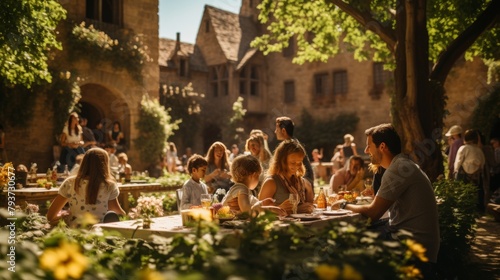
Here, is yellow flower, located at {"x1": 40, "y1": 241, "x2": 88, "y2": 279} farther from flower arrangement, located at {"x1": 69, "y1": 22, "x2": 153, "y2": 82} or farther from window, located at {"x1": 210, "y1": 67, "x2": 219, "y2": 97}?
window, located at {"x1": 210, "y1": 67, "x2": 219, "y2": 97}

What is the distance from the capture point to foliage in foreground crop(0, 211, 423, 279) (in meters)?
1.74

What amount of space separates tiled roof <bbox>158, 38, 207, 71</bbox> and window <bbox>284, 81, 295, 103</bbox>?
500 cm

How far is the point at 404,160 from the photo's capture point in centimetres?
405

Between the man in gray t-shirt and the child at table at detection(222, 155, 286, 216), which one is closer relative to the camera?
the man in gray t-shirt

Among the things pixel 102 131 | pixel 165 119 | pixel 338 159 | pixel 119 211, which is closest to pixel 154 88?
pixel 165 119

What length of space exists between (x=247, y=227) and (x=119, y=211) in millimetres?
3216

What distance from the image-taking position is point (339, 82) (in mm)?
27641

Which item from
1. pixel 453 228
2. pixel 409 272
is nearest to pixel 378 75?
pixel 453 228

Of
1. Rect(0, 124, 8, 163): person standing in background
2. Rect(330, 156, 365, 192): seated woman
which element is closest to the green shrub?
Rect(330, 156, 365, 192): seated woman

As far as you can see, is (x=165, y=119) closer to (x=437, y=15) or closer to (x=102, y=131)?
(x=102, y=131)

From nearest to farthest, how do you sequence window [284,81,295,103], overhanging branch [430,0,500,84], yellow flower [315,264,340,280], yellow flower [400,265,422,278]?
yellow flower [315,264,340,280], yellow flower [400,265,422,278], overhanging branch [430,0,500,84], window [284,81,295,103]

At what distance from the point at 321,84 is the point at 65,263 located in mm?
27354

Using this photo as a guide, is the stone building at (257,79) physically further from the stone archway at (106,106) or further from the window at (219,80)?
the stone archway at (106,106)

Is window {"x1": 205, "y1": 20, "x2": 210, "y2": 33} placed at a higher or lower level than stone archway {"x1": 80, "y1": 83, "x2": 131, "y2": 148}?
higher
